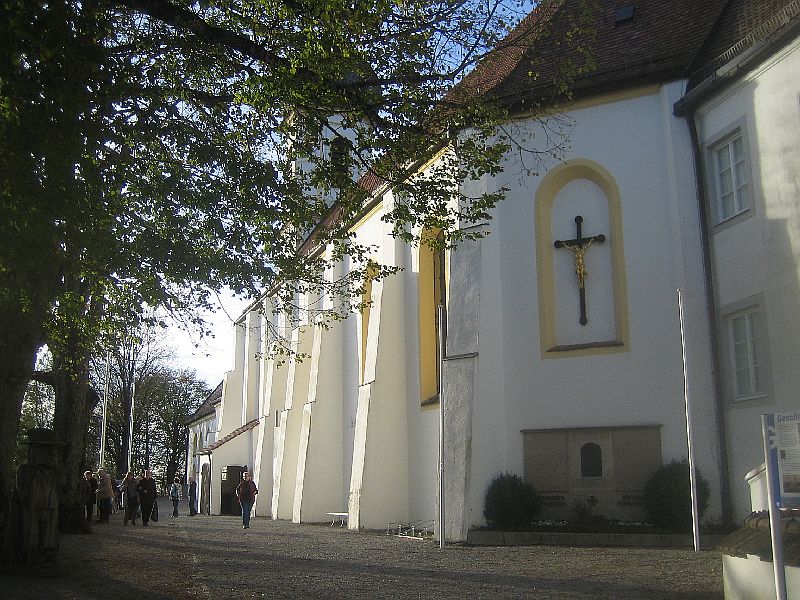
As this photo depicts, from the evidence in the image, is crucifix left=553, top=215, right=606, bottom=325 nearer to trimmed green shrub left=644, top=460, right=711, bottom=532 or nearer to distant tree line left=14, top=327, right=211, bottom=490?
trimmed green shrub left=644, top=460, right=711, bottom=532

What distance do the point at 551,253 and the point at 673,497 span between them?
16.2 ft

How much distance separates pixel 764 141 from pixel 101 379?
4106 cm

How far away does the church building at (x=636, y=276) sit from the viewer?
15.0 m

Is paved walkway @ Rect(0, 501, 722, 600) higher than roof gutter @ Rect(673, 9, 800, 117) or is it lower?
lower

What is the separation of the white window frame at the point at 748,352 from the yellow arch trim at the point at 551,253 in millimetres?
1739

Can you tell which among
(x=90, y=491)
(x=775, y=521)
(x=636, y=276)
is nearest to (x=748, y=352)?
(x=636, y=276)

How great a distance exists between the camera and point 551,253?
57.1ft

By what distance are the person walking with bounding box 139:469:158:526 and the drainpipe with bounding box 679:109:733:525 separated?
1676 cm

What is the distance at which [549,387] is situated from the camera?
1680 cm

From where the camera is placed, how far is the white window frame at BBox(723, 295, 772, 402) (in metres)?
14.9

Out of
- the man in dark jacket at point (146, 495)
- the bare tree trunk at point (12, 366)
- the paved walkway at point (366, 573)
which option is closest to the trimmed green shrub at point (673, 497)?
the paved walkway at point (366, 573)

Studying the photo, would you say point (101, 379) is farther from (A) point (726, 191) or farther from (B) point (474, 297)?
(A) point (726, 191)

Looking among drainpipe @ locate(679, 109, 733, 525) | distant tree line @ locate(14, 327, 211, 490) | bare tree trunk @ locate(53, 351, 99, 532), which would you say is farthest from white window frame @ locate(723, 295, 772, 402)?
distant tree line @ locate(14, 327, 211, 490)

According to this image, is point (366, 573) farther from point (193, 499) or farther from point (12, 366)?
point (193, 499)
